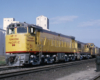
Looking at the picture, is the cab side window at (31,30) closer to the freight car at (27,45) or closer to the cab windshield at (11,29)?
the freight car at (27,45)

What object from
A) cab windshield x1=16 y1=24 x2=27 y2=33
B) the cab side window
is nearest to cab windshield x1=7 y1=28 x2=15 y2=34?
cab windshield x1=16 y1=24 x2=27 y2=33

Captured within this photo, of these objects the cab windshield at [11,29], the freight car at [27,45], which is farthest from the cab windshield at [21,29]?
the cab windshield at [11,29]

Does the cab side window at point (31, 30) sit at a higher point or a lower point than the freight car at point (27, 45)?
higher

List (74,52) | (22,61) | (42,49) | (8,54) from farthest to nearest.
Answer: (74,52) < (42,49) < (8,54) < (22,61)

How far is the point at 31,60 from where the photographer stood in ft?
50.0

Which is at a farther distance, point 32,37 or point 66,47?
point 66,47

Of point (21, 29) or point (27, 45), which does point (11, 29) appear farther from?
point (27, 45)

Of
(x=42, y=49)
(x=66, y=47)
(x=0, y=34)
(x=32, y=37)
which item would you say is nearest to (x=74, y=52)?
(x=66, y=47)

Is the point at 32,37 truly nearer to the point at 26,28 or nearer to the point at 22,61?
the point at 26,28

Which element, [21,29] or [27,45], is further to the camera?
[21,29]

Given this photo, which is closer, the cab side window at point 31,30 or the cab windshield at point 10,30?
the cab side window at point 31,30

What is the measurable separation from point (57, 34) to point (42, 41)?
15.1 feet

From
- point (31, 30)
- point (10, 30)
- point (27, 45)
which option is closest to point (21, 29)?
point (31, 30)

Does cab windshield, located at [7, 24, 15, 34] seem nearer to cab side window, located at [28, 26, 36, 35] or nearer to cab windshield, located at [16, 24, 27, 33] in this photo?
cab windshield, located at [16, 24, 27, 33]
